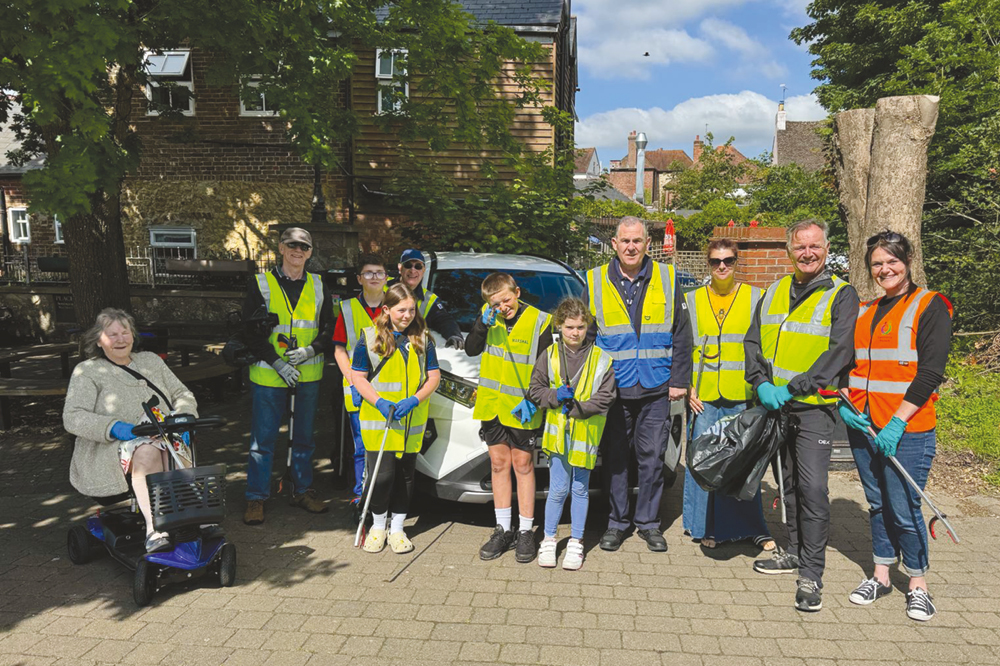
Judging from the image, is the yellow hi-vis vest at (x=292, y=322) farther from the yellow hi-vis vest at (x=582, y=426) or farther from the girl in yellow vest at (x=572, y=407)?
the yellow hi-vis vest at (x=582, y=426)

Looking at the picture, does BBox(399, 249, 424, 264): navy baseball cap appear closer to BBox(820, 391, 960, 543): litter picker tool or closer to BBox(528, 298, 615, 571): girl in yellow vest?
BBox(528, 298, 615, 571): girl in yellow vest

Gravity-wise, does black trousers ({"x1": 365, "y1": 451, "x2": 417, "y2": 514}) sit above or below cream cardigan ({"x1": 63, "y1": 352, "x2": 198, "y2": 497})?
below

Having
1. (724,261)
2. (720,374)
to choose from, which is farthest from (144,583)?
(724,261)

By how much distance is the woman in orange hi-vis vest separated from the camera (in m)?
3.64

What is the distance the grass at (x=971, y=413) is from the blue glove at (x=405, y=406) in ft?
15.6

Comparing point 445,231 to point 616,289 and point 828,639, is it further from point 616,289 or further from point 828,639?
point 828,639

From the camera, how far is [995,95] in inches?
366

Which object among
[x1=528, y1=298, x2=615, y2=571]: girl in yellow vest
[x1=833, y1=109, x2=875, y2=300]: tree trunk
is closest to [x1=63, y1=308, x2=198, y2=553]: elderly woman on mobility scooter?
[x1=528, y1=298, x2=615, y2=571]: girl in yellow vest

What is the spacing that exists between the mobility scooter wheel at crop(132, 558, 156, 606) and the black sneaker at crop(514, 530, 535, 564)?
6.76 ft

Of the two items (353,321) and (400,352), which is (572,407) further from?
(353,321)

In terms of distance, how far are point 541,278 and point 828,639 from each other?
350 centimetres

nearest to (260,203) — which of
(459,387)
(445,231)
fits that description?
(445,231)

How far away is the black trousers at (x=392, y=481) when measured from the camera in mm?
4555

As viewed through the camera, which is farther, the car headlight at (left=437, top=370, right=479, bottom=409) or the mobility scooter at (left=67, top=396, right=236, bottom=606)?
the car headlight at (left=437, top=370, right=479, bottom=409)
